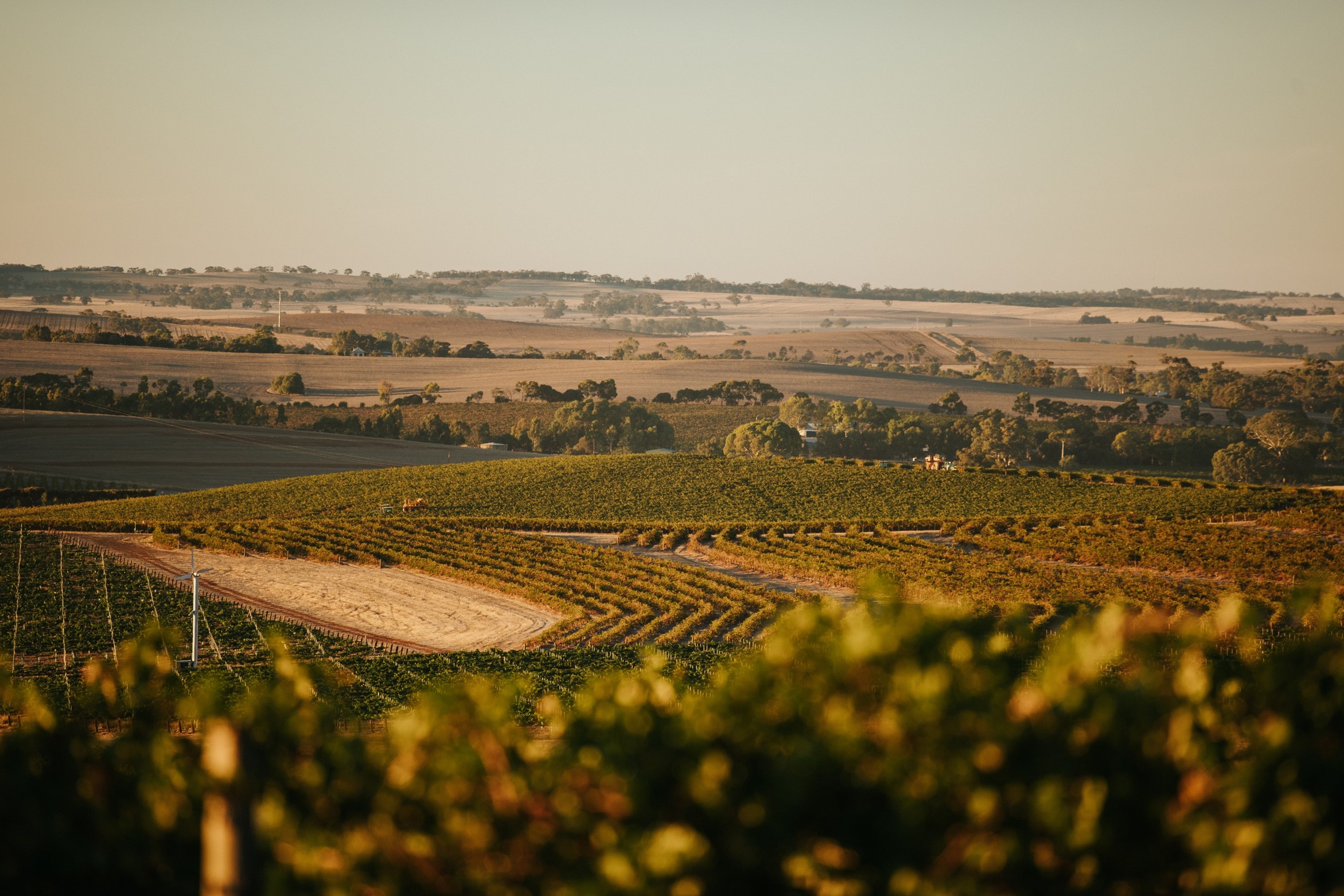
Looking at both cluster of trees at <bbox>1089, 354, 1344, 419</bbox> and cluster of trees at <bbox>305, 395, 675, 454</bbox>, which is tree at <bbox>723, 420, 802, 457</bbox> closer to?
cluster of trees at <bbox>305, 395, 675, 454</bbox>

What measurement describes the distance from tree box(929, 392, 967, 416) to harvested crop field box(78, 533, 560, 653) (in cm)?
10221

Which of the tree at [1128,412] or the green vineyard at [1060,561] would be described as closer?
the green vineyard at [1060,561]

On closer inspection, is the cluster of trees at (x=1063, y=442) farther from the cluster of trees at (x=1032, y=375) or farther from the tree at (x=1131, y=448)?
the cluster of trees at (x=1032, y=375)

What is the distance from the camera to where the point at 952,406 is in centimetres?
14050

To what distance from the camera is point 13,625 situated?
133 ft

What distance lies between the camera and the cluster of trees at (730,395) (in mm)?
151375

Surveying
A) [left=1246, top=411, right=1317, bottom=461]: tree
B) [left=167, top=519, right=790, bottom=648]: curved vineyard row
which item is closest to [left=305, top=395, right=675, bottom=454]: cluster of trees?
[left=167, top=519, right=790, bottom=648]: curved vineyard row

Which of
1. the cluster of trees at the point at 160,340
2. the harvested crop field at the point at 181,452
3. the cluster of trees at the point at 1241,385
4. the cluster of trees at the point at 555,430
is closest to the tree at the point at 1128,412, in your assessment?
the cluster of trees at the point at 1241,385

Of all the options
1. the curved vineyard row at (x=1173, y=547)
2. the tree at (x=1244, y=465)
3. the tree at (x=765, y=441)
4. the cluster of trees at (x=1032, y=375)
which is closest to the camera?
the curved vineyard row at (x=1173, y=547)

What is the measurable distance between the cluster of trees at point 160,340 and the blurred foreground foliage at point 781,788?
167 metres

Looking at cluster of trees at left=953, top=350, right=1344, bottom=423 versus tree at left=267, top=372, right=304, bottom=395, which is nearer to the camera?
tree at left=267, top=372, right=304, bottom=395

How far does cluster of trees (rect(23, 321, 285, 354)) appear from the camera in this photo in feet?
507

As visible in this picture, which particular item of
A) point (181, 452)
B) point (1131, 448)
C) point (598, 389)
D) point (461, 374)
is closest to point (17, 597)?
point (181, 452)

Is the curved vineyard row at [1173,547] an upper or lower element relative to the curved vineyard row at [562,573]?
upper
